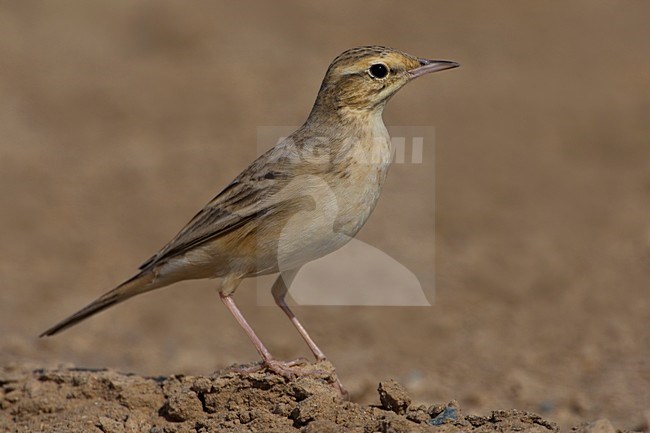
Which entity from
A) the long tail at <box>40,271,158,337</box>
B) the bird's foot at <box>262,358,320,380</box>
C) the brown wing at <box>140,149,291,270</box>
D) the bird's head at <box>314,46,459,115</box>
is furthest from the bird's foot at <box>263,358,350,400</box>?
the bird's head at <box>314,46,459,115</box>

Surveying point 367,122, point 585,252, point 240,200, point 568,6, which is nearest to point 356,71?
point 367,122

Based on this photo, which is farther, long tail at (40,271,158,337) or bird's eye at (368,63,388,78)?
long tail at (40,271,158,337)

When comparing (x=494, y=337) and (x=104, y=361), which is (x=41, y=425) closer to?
(x=104, y=361)

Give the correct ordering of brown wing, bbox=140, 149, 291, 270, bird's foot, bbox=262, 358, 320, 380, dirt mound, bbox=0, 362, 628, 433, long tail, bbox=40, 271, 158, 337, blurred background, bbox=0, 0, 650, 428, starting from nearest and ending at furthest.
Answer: dirt mound, bbox=0, 362, 628, 433
bird's foot, bbox=262, 358, 320, 380
brown wing, bbox=140, 149, 291, 270
long tail, bbox=40, 271, 158, 337
blurred background, bbox=0, 0, 650, 428

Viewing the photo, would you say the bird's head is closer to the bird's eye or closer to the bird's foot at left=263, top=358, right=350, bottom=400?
the bird's eye

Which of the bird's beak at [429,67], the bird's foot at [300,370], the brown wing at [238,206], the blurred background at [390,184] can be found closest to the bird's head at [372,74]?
the bird's beak at [429,67]

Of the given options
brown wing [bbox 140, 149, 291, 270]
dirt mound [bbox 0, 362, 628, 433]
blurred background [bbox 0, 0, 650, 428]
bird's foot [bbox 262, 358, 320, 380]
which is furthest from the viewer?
blurred background [bbox 0, 0, 650, 428]

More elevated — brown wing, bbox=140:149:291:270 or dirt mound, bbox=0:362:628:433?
brown wing, bbox=140:149:291:270

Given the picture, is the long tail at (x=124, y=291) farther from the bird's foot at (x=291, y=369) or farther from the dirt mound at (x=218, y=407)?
the bird's foot at (x=291, y=369)
